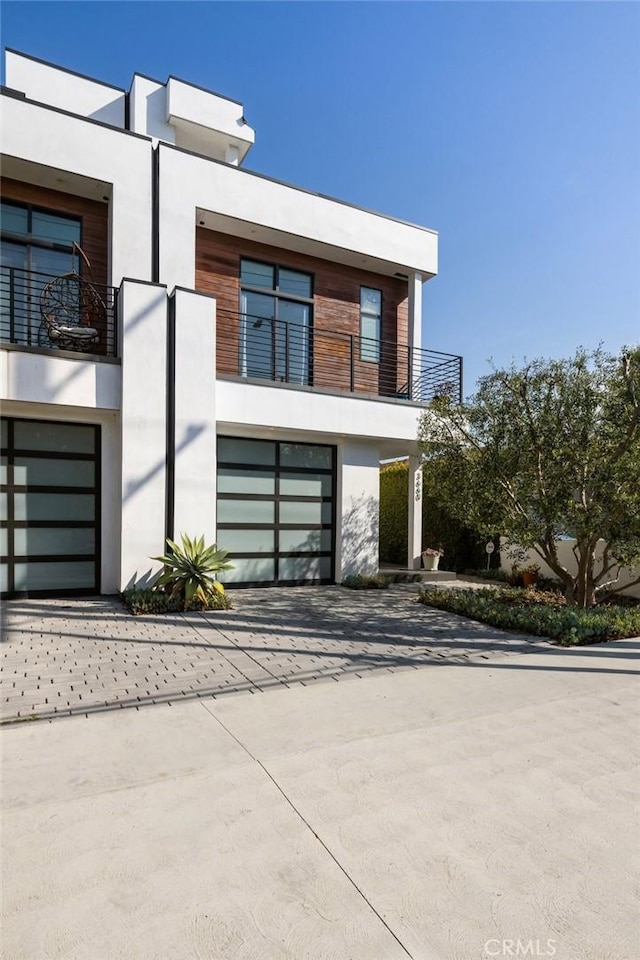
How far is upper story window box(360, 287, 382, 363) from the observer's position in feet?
38.9

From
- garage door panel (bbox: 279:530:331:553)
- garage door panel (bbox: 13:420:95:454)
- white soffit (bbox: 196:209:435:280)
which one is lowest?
garage door panel (bbox: 279:530:331:553)

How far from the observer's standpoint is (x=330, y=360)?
11.3 m

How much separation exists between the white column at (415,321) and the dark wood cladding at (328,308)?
29 cm

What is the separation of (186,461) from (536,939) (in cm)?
748

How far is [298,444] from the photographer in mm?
10648

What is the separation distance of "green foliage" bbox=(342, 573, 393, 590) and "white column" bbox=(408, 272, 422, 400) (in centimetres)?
405

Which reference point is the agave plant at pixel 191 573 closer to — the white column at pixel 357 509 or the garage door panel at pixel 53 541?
the garage door panel at pixel 53 541

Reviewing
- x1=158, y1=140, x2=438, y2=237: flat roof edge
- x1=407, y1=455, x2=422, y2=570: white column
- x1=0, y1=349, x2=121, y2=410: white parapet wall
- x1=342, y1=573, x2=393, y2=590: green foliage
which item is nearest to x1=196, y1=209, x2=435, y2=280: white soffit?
x1=158, y1=140, x2=438, y2=237: flat roof edge

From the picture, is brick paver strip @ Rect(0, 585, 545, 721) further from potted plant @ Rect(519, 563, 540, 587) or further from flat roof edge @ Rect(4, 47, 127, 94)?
flat roof edge @ Rect(4, 47, 127, 94)

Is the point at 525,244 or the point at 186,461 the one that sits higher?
the point at 525,244

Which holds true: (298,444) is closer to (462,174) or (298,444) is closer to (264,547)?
(264,547)

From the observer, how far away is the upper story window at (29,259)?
8.55 m

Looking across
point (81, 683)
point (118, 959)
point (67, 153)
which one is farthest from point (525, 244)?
point (118, 959)

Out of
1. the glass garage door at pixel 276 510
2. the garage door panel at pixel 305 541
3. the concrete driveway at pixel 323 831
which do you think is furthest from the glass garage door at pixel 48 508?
the concrete driveway at pixel 323 831
